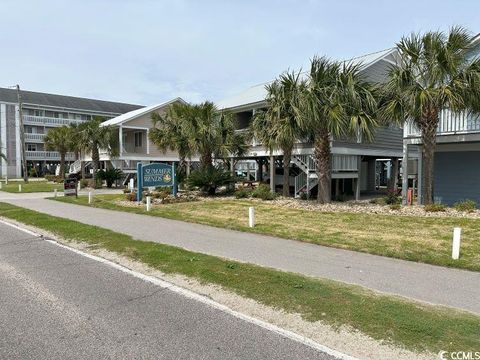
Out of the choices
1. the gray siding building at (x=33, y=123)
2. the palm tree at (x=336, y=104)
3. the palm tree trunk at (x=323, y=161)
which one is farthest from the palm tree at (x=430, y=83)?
the gray siding building at (x=33, y=123)

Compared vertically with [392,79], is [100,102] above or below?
above

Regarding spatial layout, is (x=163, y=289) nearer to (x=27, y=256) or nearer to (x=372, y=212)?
(x=27, y=256)

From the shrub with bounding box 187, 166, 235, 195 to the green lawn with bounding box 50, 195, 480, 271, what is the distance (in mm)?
5434

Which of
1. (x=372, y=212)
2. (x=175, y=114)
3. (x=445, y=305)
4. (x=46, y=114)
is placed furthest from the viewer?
(x=46, y=114)

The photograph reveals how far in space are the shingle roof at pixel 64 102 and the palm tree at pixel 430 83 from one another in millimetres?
66461

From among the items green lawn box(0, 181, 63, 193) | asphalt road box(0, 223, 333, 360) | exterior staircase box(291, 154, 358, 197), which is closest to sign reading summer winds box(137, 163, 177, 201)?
exterior staircase box(291, 154, 358, 197)

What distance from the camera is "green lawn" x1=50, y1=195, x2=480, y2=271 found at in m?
8.29

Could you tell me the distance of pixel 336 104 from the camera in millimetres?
15445

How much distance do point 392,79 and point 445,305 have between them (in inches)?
417

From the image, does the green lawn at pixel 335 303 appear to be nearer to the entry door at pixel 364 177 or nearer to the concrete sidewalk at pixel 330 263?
the concrete sidewalk at pixel 330 263

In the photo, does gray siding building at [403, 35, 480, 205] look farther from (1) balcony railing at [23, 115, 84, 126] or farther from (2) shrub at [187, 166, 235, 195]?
(1) balcony railing at [23, 115, 84, 126]

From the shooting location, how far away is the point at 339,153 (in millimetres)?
21922

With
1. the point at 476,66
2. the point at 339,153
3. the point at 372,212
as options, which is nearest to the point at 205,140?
the point at 339,153

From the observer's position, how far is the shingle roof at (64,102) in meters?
67.9
